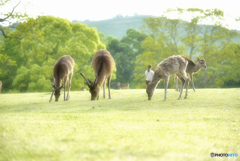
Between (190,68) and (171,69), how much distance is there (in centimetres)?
288

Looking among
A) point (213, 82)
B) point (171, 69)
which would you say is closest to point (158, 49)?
point (213, 82)

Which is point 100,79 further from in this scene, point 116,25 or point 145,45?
point 116,25

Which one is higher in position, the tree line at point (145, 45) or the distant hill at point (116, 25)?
the distant hill at point (116, 25)

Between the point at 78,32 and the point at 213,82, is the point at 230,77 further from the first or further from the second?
the point at 78,32

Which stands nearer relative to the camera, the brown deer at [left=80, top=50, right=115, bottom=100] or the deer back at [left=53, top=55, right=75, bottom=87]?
the brown deer at [left=80, top=50, right=115, bottom=100]

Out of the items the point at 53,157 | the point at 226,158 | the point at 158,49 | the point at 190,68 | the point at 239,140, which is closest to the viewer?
the point at 53,157

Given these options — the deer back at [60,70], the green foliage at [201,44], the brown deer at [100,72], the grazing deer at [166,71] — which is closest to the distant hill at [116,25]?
the green foliage at [201,44]

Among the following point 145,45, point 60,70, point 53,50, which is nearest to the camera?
point 60,70

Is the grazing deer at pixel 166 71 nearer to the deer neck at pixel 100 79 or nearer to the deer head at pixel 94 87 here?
the deer neck at pixel 100 79

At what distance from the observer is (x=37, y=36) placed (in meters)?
17.0

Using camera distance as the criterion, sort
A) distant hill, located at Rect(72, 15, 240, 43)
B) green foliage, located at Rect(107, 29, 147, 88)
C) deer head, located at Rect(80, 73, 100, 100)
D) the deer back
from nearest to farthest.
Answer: deer head, located at Rect(80, 73, 100, 100), the deer back, green foliage, located at Rect(107, 29, 147, 88), distant hill, located at Rect(72, 15, 240, 43)

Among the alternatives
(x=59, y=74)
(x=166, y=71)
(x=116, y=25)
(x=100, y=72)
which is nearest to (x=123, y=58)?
(x=100, y=72)

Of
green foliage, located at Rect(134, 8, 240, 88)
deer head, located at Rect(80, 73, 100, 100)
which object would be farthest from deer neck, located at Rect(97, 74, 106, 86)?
green foliage, located at Rect(134, 8, 240, 88)

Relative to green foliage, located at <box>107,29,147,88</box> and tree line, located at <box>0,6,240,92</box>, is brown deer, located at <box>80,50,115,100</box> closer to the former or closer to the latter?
tree line, located at <box>0,6,240,92</box>
